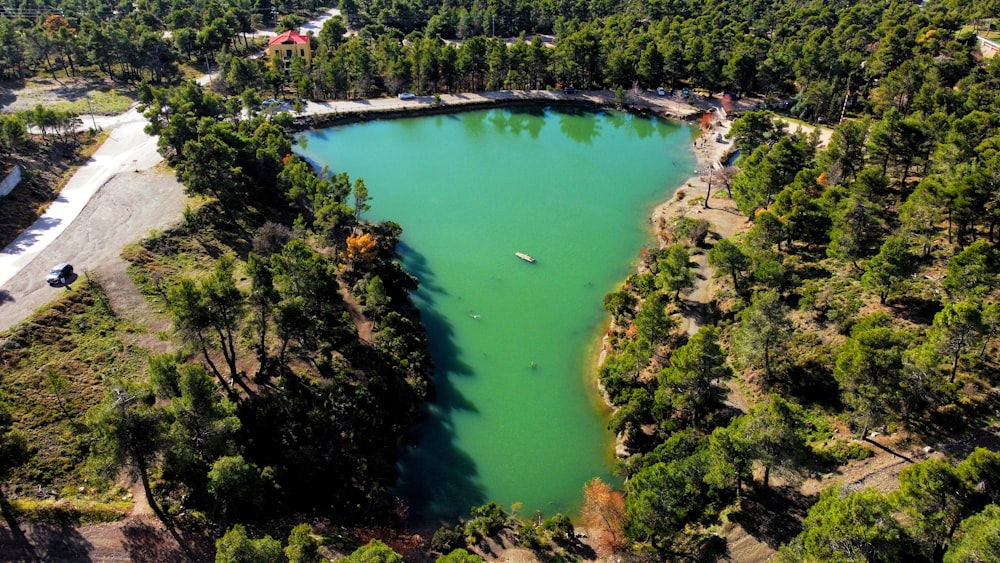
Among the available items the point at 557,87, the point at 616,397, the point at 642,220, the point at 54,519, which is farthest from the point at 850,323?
the point at 557,87

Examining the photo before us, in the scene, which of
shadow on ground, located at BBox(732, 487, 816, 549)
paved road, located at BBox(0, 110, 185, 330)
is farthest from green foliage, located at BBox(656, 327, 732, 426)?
paved road, located at BBox(0, 110, 185, 330)

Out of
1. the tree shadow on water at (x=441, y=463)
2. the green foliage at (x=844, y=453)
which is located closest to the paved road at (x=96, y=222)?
the tree shadow on water at (x=441, y=463)

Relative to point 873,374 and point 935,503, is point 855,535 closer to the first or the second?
point 935,503

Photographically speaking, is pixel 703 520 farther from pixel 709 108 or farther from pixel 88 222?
pixel 709 108

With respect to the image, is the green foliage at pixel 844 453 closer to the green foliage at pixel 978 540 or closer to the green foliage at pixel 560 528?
the green foliage at pixel 978 540

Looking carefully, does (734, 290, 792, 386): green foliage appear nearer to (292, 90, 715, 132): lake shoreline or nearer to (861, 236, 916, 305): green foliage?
(861, 236, 916, 305): green foliage
